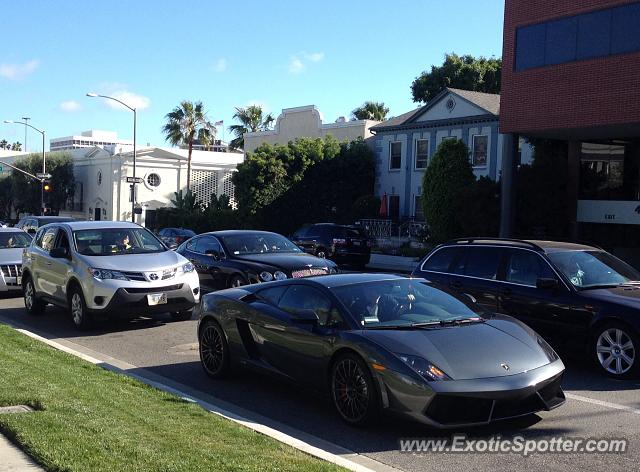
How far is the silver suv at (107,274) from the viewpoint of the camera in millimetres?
11516

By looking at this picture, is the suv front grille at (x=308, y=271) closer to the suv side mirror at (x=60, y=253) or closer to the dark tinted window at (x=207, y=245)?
the dark tinted window at (x=207, y=245)

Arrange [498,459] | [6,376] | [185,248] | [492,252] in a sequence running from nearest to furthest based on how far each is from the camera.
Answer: [498,459]
[6,376]
[492,252]
[185,248]

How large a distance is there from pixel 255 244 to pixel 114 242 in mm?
3038

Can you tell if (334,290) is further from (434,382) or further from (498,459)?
(498,459)

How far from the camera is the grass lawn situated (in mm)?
4922

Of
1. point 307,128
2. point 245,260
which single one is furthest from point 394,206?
point 245,260

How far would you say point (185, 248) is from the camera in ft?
52.0

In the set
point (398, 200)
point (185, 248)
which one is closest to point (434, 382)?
point (185, 248)

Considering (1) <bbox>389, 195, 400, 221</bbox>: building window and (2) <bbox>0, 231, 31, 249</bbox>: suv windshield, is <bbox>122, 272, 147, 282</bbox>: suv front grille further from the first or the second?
(1) <bbox>389, 195, 400, 221</bbox>: building window

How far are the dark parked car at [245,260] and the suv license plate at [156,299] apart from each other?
6.57ft

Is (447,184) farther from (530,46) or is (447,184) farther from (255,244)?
(255,244)

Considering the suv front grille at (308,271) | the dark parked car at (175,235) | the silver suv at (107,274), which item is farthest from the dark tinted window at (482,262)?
the dark parked car at (175,235)

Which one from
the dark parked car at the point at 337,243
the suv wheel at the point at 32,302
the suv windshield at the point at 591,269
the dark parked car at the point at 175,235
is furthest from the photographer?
the dark parked car at the point at 175,235

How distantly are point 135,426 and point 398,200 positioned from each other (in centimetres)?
3500
